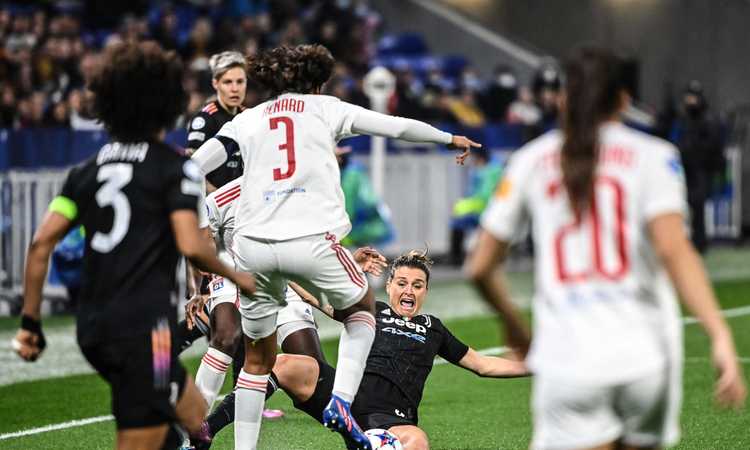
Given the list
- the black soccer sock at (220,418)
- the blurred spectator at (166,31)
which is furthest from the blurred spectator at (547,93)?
the black soccer sock at (220,418)

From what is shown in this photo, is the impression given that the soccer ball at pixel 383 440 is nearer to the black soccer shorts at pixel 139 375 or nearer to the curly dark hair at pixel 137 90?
the black soccer shorts at pixel 139 375

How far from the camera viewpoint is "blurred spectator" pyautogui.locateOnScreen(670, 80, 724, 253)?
1975 centimetres

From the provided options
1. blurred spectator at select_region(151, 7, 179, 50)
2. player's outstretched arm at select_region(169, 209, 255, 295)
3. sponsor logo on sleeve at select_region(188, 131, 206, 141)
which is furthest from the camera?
blurred spectator at select_region(151, 7, 179, 50)

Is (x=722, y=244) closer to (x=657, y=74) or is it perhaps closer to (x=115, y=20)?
(x=657, y=74)

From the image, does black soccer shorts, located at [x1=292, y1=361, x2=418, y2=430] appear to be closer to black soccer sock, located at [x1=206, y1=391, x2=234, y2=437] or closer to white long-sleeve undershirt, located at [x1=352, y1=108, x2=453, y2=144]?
black soccer sock, located at [x1=206, y1=391, x2=234, y2=437]

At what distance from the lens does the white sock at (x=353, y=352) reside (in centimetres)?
665

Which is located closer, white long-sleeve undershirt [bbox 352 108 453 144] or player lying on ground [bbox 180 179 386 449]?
white long-sleeve undershirt [bbox 352 108 453 144]

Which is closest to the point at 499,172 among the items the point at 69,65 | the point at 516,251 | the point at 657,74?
the point at 516,251

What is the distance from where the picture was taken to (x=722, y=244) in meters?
23.0

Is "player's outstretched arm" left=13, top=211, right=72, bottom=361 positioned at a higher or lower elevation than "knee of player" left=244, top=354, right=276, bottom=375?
higher

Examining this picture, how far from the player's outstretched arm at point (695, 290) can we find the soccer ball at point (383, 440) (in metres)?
2.90

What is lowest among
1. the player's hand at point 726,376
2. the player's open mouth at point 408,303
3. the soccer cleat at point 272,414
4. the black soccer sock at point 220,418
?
the soccer cleat at point 272,414

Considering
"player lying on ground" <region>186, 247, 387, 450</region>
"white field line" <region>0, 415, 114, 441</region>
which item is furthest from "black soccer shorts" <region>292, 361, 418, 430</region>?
"white field line" <region>0, 415, 114, 441</region>

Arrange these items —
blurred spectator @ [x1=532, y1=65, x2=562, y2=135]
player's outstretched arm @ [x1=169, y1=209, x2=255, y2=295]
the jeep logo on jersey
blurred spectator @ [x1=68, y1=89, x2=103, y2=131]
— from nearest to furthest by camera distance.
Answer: player's outstretched arm @ [x1=169, y1=209, x2=255, y2=295], the jeep logo on jersey, blurred spectator @ [x1=68, y1=89, x2=103, y2=131], blurred spectator @ [x1=532, y1=65, x2=562, y2=135]
